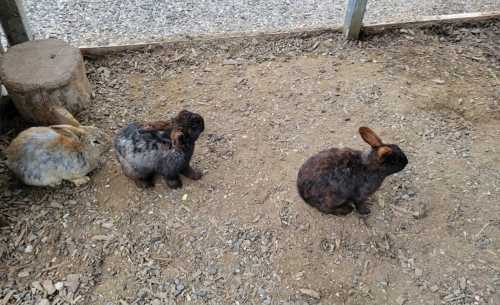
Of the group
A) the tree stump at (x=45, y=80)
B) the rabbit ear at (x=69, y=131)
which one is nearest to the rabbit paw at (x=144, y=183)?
the rabbit ear at (x=69, y=131)

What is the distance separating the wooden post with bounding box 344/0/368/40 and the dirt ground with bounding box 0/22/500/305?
17.8 inches

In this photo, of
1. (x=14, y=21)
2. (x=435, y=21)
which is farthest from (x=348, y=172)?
(x=14, y=21)

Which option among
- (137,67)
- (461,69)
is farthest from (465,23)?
(137,67)

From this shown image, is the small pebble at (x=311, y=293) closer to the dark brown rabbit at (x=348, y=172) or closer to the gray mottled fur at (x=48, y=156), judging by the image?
the dark brown rabbit at (x=348, y=172)

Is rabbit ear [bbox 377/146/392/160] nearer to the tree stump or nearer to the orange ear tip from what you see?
the orange ear tip

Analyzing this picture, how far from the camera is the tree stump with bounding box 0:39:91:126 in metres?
4.46

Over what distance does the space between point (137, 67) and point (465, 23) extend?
4.51 metres

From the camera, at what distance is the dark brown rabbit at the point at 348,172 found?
3.65m

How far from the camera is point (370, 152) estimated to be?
3680 mm

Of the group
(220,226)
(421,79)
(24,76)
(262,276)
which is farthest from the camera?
(421,79)

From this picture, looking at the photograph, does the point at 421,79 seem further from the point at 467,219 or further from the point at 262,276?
the point at 262,276

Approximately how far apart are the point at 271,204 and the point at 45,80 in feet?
8.24

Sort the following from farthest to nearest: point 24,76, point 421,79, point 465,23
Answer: point 465,23
point 421,79
point 24,76

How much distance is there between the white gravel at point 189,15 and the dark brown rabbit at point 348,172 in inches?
132
